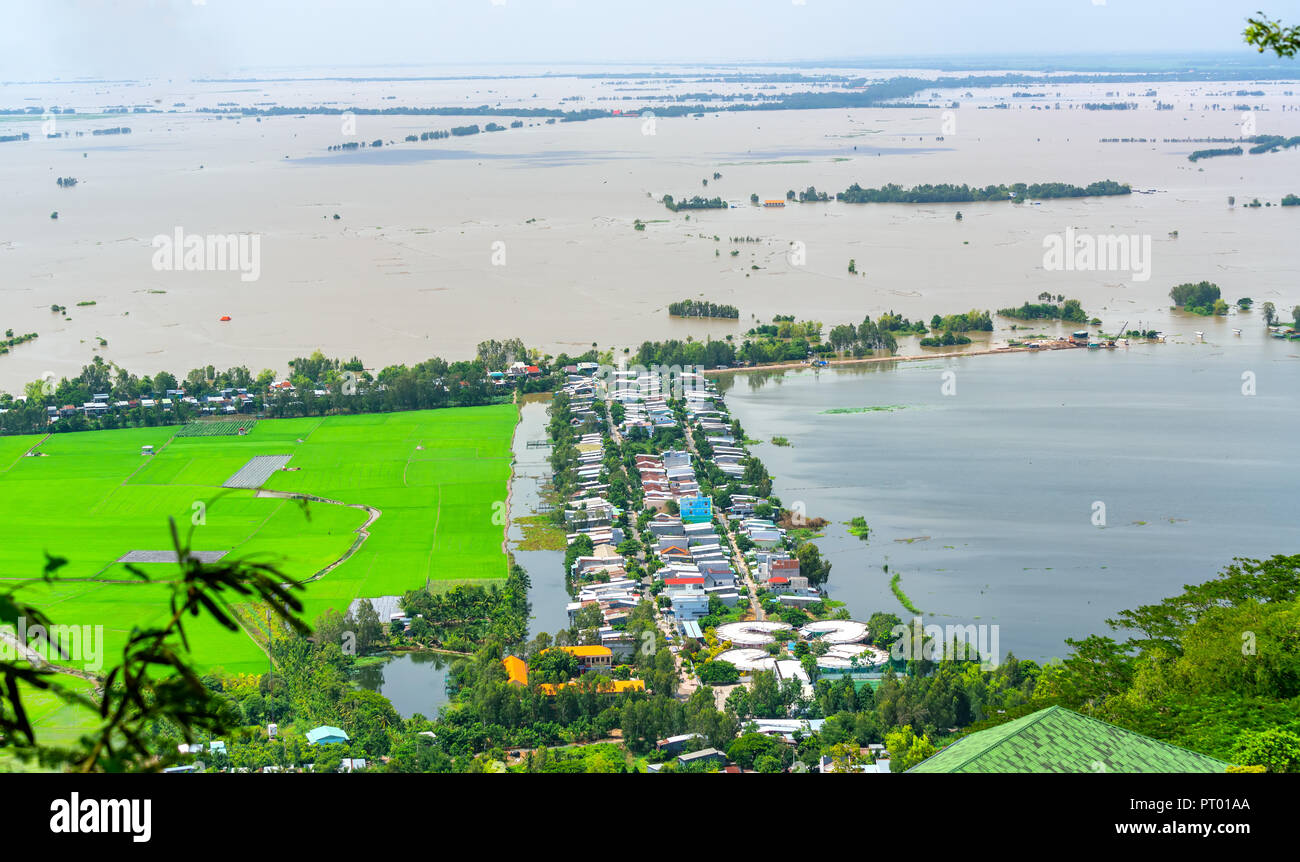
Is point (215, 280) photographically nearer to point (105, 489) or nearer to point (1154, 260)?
point (105, 489)

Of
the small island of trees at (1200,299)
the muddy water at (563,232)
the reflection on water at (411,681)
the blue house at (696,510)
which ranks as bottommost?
the reflection on water at (411,681)

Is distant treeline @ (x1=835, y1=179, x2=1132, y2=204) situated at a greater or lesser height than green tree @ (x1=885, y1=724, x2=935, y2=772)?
greater

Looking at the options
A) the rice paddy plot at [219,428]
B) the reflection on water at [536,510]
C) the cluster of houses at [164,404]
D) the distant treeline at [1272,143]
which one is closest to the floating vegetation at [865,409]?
the reflection on water at [536,510]

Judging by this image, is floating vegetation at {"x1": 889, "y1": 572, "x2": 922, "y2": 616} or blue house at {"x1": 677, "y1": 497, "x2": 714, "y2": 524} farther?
blue house at {"x1": 677, "y1": 497, "x2": 714, "y2": 524}

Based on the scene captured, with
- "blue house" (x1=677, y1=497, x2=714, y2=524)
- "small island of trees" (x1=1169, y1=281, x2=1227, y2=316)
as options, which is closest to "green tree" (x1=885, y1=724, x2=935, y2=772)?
"blue house" (x1=677, y1=497, x2=714, y2=524)

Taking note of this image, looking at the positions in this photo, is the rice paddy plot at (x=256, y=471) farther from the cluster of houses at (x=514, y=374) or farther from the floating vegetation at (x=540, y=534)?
the cluster of houses at (x=514, y=374)

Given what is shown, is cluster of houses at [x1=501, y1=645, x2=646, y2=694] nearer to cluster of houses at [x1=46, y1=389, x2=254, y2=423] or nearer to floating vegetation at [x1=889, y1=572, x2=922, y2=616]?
floating vegetation at [x1=889, y1=572, x2=922, y2=616]
